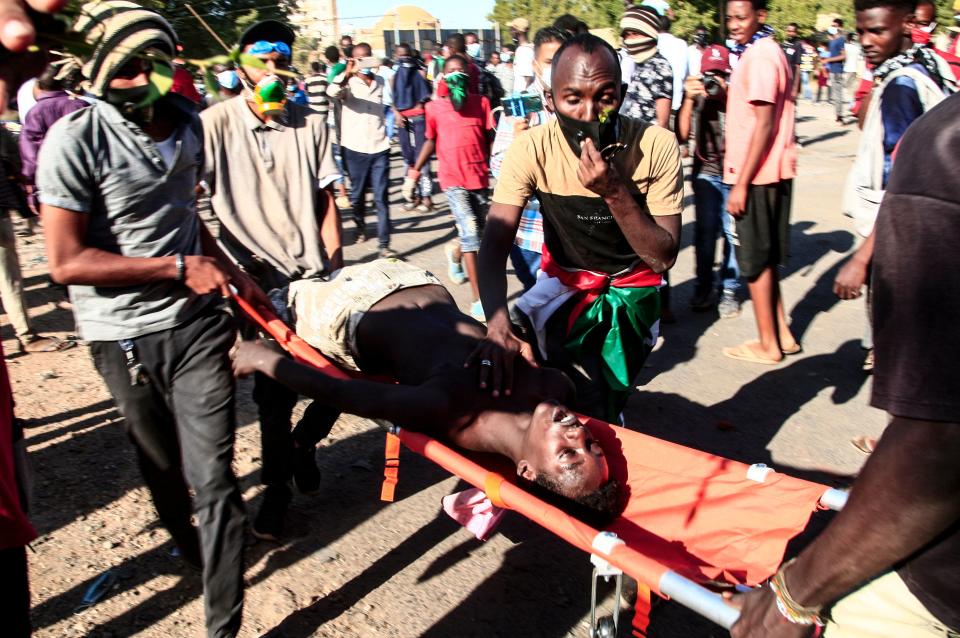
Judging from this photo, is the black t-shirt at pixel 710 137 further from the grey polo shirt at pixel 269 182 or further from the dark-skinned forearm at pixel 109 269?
the dark-skinned forearm at pixel 109 269

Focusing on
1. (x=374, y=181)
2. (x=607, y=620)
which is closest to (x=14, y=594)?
(x=607, y=620)

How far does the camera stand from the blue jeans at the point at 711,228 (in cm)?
589

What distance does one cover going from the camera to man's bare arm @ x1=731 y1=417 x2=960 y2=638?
1222mm

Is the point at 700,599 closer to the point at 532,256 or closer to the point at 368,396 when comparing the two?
the point at 368,396

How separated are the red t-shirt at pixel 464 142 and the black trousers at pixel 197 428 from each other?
401cm

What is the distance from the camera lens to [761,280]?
5.08 metres

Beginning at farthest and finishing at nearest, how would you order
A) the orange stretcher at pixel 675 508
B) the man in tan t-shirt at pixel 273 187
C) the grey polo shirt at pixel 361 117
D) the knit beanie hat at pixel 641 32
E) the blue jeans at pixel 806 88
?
the blue jeans at pixel 806 88 → the grey polo shirt at pixel 361 117 → the knit beanie hat at pixel 641 32 → the man in tan t-shirt at pixel 273 187 → the orange stretcher at pixel 675 508

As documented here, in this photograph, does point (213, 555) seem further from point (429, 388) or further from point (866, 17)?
point (866, 17)

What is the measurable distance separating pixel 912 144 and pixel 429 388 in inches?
79.1

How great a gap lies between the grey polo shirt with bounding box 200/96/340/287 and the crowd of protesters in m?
0.01

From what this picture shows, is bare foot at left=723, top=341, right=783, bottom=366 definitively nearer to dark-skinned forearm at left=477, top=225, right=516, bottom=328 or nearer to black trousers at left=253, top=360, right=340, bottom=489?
dark-skinned forearm at left=477, top=225, right=516, bottom=328

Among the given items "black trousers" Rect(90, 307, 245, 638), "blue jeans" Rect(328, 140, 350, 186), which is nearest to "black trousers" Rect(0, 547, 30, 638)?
"black trousers" Rect(90, 307, 245, 638)

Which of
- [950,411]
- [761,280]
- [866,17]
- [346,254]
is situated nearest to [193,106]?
[950,411]

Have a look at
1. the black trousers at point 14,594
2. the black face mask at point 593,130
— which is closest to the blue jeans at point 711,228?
the black face mask at point 593,130
